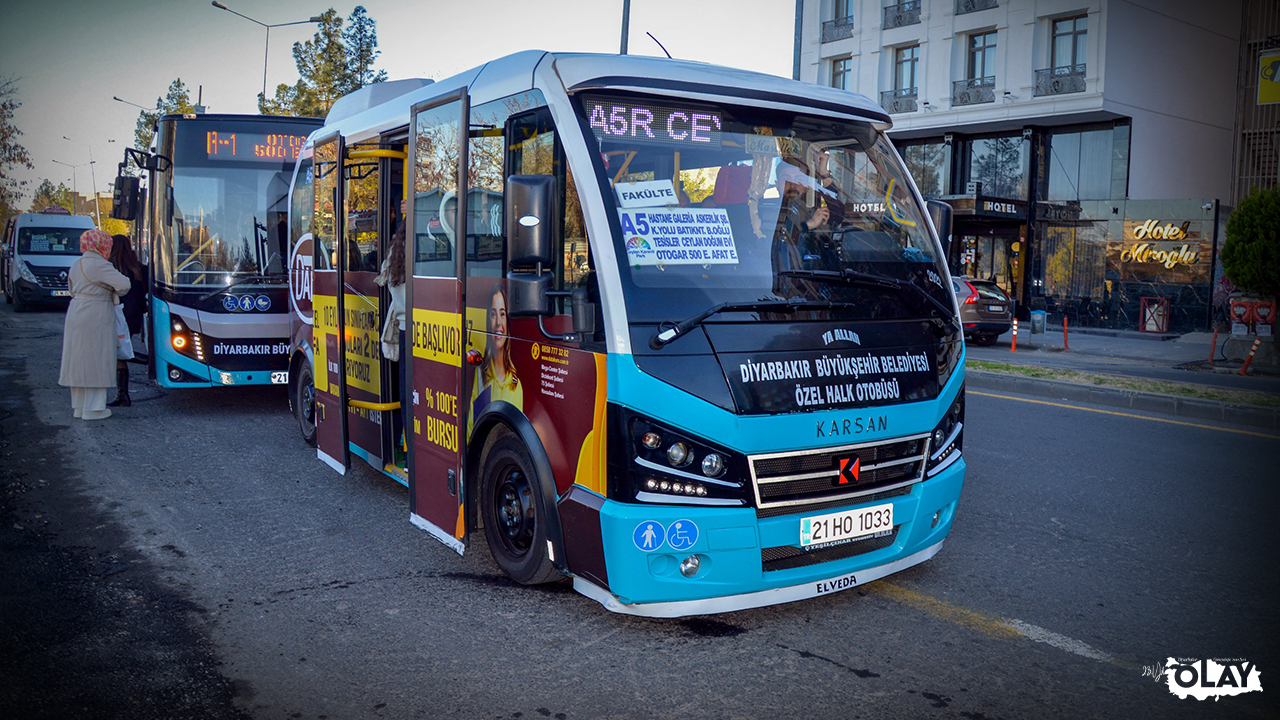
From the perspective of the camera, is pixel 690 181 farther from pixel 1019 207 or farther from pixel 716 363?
pixel 1019 207

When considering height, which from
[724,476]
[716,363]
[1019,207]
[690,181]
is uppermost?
[1019,207]

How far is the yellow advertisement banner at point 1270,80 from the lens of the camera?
14992mm

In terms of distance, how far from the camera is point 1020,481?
23.3ft

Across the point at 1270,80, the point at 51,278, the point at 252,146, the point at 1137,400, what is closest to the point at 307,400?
the point at 252,146

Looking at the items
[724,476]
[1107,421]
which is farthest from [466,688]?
[1107,421]

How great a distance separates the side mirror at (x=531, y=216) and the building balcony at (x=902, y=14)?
98.1 feet

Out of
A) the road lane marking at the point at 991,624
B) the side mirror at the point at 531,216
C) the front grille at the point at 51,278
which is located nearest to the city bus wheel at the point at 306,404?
the side mirror at the point at 531,216

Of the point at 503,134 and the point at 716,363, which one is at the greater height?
the point at 503,134

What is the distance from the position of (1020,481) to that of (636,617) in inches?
154

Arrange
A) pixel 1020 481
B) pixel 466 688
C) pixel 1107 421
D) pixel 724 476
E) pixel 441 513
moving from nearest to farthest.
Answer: pixel 466 688, pixel 724 476, pixel 441 513, pixel 1020 481, pixel 1107 421

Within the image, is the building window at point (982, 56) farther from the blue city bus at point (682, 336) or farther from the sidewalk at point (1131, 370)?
the blue city bus at point (682, 336)

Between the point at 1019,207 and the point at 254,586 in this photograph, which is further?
the point at 1019,207

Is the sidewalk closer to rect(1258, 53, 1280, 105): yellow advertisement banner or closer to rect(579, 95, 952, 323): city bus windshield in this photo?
rect(1258, 53, 1280, 105): yellow advertisement banner

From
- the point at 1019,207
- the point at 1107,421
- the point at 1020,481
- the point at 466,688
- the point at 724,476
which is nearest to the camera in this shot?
the point at 466,688
